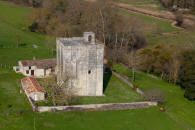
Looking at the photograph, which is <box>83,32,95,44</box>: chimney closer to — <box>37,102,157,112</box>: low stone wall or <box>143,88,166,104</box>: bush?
<box>37,102,157,112</box>: low stone wall

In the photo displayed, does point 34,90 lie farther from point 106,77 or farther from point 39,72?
point 106,77

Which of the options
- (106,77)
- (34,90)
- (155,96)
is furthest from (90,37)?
(155,96)

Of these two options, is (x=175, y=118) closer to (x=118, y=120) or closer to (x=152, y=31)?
(x=118, y=120)

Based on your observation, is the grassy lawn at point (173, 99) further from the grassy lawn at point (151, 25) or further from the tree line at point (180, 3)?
the tree line at point (180, 3)

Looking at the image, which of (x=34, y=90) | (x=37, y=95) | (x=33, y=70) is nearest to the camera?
(x=37, y=95)

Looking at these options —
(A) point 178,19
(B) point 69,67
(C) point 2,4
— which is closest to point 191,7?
(A) point 178,19

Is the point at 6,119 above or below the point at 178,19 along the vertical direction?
below
